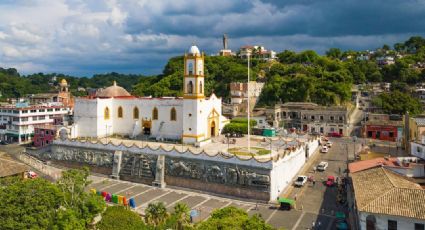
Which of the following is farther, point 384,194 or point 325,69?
point 325,69

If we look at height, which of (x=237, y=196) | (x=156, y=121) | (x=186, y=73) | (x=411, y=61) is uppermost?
(x=411, y=61)

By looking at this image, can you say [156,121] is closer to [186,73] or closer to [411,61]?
[186,73]

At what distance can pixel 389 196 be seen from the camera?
62.7 feet

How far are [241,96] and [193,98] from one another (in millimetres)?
28077

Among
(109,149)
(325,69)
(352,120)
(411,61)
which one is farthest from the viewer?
(411,61)

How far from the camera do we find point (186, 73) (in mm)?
39406

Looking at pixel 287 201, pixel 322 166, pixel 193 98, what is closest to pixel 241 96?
pixel 193 98

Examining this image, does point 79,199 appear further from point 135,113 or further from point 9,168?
point 135,113

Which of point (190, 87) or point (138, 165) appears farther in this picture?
point (190, 87)

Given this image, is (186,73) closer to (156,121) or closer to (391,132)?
(156,121)

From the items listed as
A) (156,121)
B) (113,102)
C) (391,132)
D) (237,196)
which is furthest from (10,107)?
(391,132)

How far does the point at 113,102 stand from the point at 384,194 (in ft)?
109

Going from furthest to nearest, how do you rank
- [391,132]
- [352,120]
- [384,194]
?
[352,120], [391,132], [384,194]

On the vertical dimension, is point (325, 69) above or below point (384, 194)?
above
